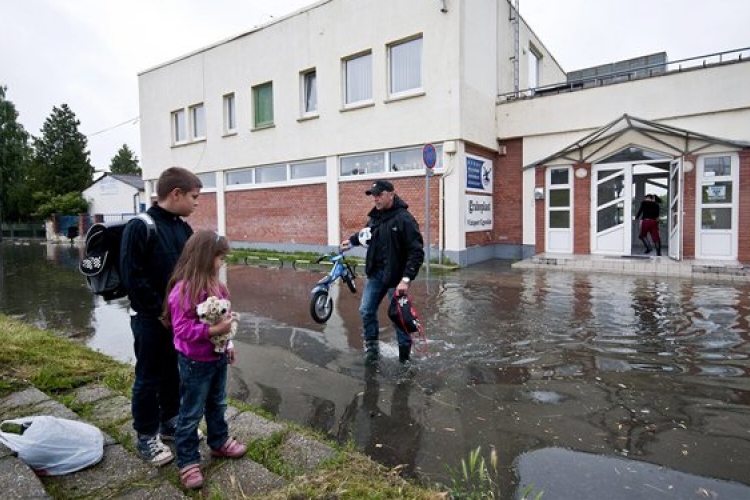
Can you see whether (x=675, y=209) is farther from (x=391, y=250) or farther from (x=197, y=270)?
(x=197, y=270)

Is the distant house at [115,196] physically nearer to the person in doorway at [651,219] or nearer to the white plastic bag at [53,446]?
the person in doorway at [651,219]

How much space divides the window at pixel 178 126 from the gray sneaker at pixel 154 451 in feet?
65.3

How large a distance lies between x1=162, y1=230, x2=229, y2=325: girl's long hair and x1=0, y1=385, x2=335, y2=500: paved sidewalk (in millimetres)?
872

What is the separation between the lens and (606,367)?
4.77 meters

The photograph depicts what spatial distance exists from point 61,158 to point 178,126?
26725 mm

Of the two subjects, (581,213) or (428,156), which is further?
(581,213)

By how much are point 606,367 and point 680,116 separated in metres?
9.88

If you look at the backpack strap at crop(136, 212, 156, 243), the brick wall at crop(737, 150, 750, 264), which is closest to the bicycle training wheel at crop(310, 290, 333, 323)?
the backpack strap at crop(136, 212, 156, 243)

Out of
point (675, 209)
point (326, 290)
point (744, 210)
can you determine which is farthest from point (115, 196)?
point (744, 210)

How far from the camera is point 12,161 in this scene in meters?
42.1

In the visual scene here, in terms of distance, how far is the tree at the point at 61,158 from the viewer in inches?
1576

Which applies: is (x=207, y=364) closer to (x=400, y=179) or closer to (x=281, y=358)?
(x=281, y=358)

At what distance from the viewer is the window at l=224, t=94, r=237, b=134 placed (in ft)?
61.6

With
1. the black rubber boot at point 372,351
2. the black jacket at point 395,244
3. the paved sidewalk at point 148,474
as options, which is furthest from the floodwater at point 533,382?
the black jacket at point 395,244
